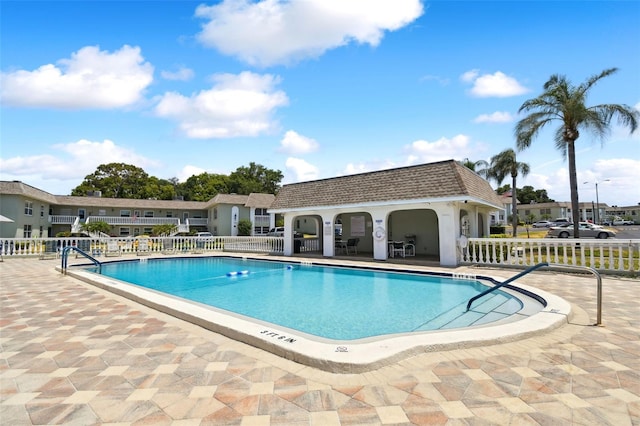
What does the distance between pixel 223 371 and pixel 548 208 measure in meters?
89.3

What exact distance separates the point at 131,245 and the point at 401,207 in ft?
57.8

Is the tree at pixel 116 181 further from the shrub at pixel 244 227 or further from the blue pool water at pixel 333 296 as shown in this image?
the blue pool water at pixel 333 296

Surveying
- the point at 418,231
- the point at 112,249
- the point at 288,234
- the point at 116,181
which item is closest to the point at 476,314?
the point at 418,231

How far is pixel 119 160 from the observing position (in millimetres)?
57031

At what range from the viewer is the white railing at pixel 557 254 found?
33.1ft

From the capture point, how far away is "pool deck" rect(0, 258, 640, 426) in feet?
8.73

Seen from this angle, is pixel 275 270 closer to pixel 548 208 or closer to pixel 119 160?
pixel 119 160

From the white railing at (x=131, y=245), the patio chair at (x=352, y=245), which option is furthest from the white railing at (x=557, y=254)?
the white railing at (x=131, y=245)

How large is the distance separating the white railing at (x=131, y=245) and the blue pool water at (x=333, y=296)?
4640 millimetres

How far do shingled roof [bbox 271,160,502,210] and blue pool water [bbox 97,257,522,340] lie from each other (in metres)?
3.84

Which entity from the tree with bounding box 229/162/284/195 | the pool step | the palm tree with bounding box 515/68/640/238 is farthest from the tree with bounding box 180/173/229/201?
the pool step

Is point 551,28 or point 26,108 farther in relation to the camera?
point 26,108

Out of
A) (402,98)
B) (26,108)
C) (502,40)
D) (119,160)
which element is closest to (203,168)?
(119,160)

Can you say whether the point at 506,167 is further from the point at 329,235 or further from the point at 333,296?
the point at 333,296
